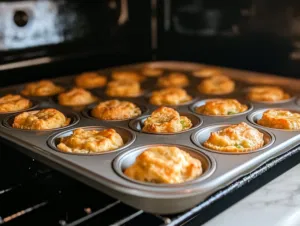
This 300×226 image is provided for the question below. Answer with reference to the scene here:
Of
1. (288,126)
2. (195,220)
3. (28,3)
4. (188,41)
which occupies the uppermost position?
(28,3)

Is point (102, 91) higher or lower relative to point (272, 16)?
lower

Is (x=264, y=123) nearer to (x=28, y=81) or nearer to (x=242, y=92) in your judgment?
(x=242, y=92)

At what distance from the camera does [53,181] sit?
1.60 meters

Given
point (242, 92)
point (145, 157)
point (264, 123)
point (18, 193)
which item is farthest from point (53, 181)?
point (242, 92)

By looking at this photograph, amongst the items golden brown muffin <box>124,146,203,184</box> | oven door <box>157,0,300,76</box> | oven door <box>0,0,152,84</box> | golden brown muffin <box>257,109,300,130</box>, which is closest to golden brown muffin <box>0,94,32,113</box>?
oven door <box>0,0,152,84</box>

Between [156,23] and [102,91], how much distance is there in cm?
87

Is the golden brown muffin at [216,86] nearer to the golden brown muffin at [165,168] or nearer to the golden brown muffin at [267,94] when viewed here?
the golden brown muffin at [267,94]

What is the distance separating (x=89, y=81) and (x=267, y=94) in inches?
40.3

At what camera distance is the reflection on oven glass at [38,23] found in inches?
93.2

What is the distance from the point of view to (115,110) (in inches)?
80.7

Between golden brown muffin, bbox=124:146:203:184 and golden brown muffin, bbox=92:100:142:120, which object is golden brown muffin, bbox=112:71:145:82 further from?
golden brown muffin, bbox=124:146:203:184

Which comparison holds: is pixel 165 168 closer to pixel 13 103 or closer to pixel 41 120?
pixel 41 120

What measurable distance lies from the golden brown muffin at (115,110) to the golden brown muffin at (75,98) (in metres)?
0.16

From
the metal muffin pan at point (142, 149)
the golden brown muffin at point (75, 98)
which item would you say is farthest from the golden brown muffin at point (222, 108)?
the golden brown muffin at point (75, 98)
